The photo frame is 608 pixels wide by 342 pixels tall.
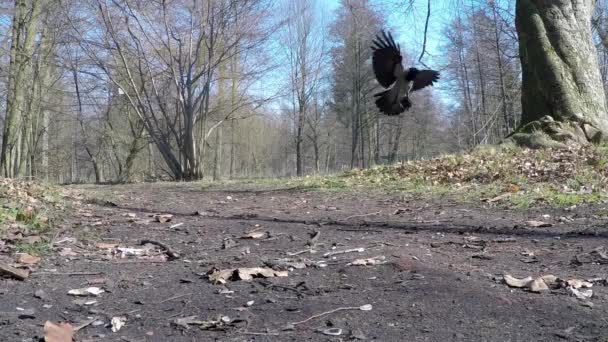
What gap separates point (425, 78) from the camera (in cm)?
578

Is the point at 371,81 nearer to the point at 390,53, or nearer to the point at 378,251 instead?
the point at 390,53

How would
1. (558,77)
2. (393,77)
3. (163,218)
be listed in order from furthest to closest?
(558,77) < (393,77) < (163,218)

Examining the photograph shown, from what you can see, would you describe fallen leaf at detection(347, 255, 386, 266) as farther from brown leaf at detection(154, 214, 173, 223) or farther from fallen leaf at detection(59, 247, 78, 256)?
brown leaf at detection(154, 214, 173, 223)

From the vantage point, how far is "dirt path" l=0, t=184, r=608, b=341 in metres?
2.06

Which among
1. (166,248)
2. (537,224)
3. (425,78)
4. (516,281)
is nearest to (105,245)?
(166,248)

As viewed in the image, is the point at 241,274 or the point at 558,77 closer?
the point at 241,274

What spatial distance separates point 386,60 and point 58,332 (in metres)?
4.74

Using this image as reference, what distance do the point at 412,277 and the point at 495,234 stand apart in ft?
4.68

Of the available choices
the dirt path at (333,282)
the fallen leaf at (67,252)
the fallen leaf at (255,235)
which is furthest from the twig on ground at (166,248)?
the fallen leaf at (255,235)

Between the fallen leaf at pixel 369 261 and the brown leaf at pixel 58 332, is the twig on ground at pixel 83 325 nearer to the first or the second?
the brown leaf at pixel 58 332

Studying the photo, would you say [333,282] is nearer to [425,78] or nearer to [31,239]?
[31,239]

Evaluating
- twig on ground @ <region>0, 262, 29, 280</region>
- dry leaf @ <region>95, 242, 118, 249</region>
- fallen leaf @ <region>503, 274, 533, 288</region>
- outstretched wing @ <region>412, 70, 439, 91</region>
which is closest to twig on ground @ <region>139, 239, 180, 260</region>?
dry leaf @ <region>95, 242, 118, 249</region>

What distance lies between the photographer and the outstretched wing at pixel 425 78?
5.69 metres

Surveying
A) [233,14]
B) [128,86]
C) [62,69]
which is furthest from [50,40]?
[233,14]
